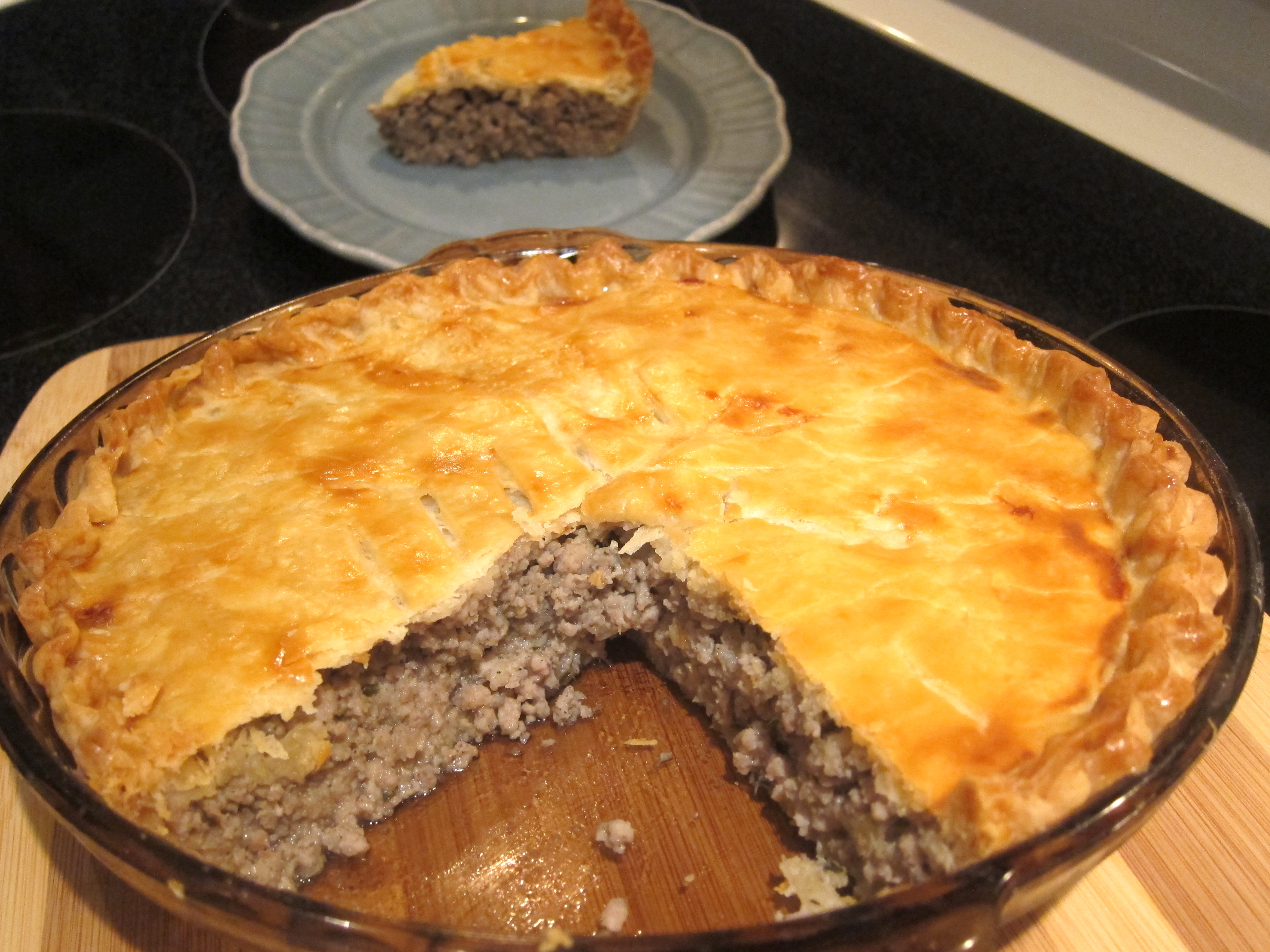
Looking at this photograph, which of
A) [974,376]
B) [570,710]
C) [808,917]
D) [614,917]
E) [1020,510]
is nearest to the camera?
[808,917]

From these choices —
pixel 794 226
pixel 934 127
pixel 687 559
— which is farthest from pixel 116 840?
pixel 934 127

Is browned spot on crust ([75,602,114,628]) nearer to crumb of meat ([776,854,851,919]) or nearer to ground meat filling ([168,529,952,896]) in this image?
ground meat filling ([168,529,952,896])

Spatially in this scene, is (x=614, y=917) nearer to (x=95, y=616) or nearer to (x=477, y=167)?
(x=95, y=616)

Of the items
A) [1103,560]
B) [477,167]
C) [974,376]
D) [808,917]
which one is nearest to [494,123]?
[477,167]

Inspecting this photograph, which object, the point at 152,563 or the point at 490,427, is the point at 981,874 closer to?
the point at 490,427

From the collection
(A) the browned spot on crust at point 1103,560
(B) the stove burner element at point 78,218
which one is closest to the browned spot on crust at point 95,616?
(B) the stove burner element at point 78,218

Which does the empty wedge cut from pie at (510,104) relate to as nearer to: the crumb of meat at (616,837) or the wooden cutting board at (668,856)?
the wooden cutting board at (668,856)
